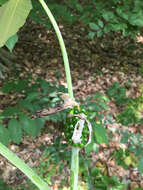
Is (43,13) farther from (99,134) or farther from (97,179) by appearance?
(97,179)

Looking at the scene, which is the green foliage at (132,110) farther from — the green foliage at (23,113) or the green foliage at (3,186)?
the green foliage at (3,186)

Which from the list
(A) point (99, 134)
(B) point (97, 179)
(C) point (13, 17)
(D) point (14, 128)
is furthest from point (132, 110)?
(C) point (13, 17)

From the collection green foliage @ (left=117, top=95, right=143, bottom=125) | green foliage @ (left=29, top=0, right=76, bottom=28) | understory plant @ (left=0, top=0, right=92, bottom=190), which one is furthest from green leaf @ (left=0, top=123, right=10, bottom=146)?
green foliage @ (left=117, top=95, right=143, bottom=125)

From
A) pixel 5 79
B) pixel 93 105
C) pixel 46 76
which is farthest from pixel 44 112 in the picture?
pixel 46 76

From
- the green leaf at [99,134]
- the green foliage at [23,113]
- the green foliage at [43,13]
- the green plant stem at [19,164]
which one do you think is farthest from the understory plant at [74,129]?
the green foliage at [43,13]

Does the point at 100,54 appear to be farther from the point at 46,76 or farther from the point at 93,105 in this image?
the point at 93,105

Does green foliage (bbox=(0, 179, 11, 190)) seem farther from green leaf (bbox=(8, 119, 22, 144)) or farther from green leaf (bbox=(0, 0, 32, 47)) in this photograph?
green leaf (bbox=(0, 0, 32, 47))
